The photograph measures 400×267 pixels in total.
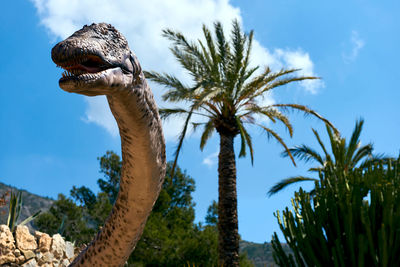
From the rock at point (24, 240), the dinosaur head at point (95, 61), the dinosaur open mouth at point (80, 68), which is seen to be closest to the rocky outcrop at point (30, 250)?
the rock at point (24, 240)

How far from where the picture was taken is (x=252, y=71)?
12312 mm

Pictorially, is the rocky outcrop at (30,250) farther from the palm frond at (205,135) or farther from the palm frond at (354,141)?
the palm frond at (354,141)

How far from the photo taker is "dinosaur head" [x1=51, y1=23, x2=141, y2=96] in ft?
6.05

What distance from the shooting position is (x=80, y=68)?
188 cm

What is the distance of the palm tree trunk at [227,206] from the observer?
35.5 ft

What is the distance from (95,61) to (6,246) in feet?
26.0

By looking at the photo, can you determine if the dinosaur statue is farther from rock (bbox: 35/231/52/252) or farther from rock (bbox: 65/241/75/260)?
rock (bbox: 65/241/75/260)

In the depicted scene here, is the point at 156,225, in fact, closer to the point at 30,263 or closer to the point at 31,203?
the point at 30,263

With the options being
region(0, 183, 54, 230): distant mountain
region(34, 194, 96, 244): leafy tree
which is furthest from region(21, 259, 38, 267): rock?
region(0, 183, 54, 230): distant mountain

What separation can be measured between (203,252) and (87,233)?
19.1ft

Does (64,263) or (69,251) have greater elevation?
(69,251)

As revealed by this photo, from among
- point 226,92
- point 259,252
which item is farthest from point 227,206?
point 259,252

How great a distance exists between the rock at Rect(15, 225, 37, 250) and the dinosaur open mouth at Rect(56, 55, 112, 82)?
26.3 feet

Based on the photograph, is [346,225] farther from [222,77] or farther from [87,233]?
[87,233]
